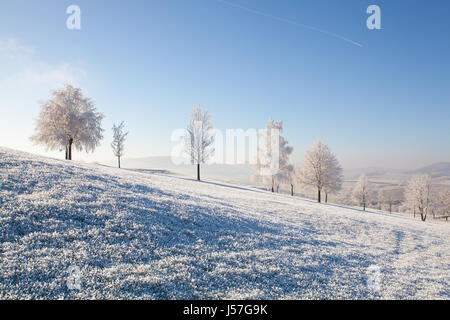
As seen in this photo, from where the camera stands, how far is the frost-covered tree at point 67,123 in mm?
34528

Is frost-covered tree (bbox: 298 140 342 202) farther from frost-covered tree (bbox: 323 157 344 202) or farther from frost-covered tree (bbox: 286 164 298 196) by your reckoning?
frost-covered tree (bbox: 286 164 298 196)

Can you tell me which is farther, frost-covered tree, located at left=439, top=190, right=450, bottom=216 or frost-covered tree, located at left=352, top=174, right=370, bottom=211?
frost-covered tree, located at left=439, top=190, right=450, bottom=216

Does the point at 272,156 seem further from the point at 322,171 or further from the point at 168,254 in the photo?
the point at 168,254

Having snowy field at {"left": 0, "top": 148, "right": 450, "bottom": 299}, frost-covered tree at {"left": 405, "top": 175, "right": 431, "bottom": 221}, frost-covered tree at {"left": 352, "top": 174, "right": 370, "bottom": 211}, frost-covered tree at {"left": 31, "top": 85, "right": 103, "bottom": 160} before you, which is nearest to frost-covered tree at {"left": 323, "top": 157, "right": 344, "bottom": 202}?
frost-covered tree at {"left": 352, "top": 174, "right": 370, "bottom": 211}

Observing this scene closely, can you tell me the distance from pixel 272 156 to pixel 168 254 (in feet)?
121

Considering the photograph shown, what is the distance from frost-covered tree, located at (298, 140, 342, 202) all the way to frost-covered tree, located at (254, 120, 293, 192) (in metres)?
4.56

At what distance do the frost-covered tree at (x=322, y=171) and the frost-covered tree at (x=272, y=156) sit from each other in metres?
4.56

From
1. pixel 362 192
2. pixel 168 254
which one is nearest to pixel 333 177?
pixel 362 192

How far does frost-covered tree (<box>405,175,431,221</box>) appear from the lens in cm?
4859

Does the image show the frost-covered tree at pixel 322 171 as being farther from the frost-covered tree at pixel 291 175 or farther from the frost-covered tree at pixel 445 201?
the frost-covered tree at pixel 445 201

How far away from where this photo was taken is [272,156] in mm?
41906

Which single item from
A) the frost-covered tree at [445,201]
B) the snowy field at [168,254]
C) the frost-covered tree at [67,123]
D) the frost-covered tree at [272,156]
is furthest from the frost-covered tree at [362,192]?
the frost-covered tree at [67,123]

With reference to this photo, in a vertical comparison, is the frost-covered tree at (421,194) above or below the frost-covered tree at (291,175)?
below
